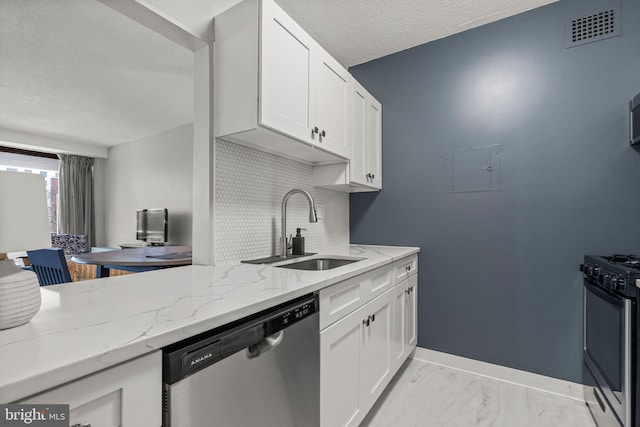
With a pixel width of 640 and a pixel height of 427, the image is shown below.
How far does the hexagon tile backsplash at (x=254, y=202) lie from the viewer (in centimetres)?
156

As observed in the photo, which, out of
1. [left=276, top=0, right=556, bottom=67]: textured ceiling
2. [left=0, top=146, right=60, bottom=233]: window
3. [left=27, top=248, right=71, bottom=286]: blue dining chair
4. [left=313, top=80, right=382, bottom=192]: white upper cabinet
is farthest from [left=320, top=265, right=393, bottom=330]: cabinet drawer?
[left=0, top=146, right=60, bottom=233]: window

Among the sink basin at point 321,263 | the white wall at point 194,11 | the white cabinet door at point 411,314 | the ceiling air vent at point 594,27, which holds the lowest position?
the white cabinet door at point 411,314

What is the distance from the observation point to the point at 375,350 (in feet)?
5.42

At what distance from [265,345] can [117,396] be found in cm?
40

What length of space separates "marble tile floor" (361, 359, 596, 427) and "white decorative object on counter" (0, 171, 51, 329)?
164 centimetres

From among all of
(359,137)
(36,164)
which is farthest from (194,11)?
(36,164)

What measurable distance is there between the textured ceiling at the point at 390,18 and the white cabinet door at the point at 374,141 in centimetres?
49

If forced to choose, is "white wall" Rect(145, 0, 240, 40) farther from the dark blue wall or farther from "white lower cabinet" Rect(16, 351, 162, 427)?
the dark blue wall

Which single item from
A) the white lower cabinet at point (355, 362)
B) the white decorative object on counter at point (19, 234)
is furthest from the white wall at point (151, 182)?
the white decorative object on counter at point (19, 234)

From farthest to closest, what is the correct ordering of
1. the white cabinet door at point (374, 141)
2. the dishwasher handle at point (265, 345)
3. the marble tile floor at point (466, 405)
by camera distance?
the white cabinet door at point (374, 141), the marble tile floor at point (466, 405), the dishwasher handle at point (265, 345)

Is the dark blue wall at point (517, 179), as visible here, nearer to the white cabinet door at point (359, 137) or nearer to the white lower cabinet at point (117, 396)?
the white cabinet door at point (359, 137)

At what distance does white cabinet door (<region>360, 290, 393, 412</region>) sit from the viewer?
5.03 ft

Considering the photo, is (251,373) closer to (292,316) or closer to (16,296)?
(292,316)

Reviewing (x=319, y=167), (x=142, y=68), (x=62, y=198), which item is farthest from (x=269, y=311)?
(x=62, y=198)
